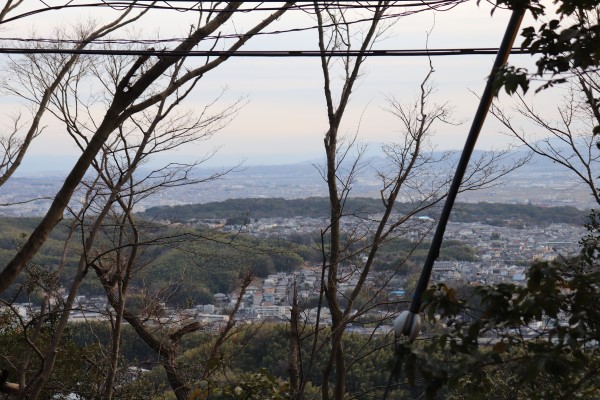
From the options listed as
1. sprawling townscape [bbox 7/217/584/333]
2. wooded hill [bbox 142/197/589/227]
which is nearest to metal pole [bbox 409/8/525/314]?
sprawling townscape [bbox 7/217/584/333]

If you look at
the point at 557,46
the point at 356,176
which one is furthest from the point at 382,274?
the point at 557,46

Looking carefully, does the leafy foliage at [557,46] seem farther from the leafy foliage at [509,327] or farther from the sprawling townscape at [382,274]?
the sprawling townscape at [382,274]

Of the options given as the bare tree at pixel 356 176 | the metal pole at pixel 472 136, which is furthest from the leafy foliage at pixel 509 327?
the bare tree at pixel 356 176

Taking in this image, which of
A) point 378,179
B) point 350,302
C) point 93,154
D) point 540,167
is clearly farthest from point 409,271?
point 540,167

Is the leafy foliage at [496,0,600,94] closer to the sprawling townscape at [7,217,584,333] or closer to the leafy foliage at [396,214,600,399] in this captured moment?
the leafy foliage at [396,214,600,399]

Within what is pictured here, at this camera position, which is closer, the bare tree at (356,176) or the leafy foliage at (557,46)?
the leafy foliage at (557,46)

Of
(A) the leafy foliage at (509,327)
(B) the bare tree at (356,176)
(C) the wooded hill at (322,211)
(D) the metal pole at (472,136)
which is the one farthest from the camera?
(C) the wooded hill at (322,211)

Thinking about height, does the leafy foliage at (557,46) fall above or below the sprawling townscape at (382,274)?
above
